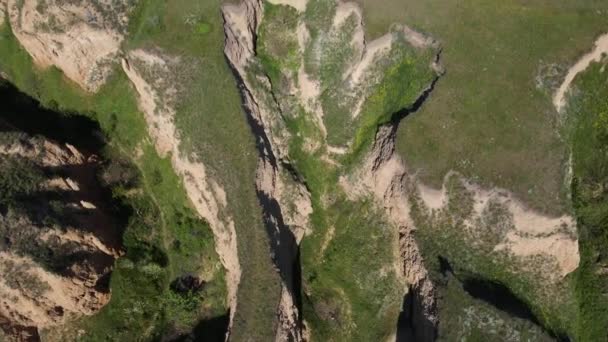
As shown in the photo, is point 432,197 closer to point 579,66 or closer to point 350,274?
point 350,274

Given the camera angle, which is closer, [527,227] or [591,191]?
[527,227]

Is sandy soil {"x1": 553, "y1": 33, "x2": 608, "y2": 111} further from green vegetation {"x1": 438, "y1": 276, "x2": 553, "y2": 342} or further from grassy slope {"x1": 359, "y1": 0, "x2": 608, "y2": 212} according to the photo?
green vegetation {"x1": 438, "y1": 276, "x2": 553, "y2": 342}

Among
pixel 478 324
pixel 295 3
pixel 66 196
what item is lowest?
pixel 478 324

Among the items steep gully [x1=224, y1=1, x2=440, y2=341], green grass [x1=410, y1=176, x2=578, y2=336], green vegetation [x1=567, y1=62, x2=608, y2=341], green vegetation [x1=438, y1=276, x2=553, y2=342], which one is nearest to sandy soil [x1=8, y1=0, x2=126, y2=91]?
steep gully [x1=224, y1=1, x2=440, y2=341]

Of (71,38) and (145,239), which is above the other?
(71,38)

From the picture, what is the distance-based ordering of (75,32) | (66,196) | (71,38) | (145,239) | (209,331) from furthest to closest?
1. (145,239)
2. (71,38)
3. (75,32)
4. (209,331)
5. (66,196)

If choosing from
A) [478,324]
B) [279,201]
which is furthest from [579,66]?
[279,201]
